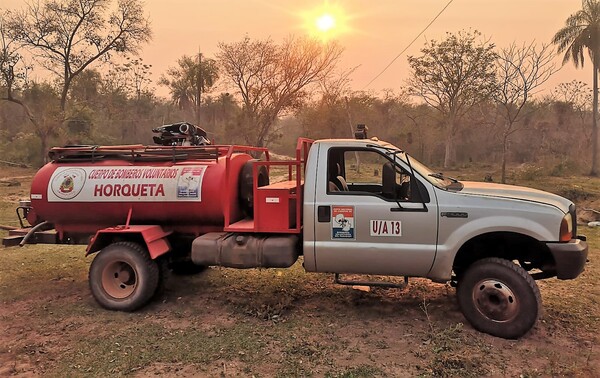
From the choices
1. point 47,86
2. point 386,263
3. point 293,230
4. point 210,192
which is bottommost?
point 386,263

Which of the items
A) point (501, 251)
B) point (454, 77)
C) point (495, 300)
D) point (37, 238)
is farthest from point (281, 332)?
point (454, 77)

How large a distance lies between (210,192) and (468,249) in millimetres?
2996

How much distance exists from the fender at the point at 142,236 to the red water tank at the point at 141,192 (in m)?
0.15

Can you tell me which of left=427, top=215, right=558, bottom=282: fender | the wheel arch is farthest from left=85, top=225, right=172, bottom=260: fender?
the wheel arch

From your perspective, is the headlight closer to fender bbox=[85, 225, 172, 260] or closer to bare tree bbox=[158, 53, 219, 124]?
fender bbox=[85, 225, 172, 260]

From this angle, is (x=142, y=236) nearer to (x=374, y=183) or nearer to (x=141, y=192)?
(x=141, y=192)

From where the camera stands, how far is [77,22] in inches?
1236

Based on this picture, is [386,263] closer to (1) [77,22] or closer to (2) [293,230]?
(2) [293,230]

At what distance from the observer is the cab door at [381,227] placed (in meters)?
4.66

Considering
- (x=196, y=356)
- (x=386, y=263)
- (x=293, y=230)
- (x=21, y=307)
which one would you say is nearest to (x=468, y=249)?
(x=386, y=263)

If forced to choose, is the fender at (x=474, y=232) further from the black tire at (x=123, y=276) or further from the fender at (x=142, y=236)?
the black tire at (x=123, y=276)

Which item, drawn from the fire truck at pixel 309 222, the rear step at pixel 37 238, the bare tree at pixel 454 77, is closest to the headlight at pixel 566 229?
the fire truck at pixel 309 222

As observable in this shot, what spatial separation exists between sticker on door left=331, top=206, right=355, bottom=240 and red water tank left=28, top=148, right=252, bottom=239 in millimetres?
1317

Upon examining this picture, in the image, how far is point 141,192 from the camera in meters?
5.45
